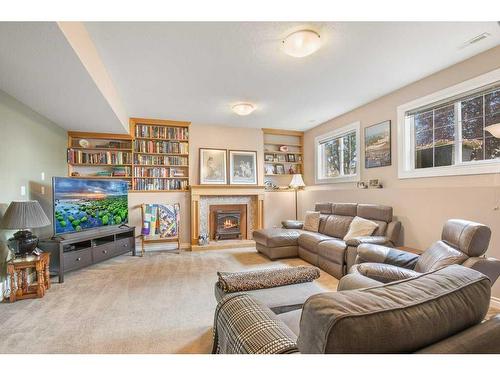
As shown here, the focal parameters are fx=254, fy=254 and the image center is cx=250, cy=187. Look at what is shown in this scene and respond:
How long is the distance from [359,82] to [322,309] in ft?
11.5

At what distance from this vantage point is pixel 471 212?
2.73 m

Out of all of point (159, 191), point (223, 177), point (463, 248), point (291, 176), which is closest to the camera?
point (463, 248)

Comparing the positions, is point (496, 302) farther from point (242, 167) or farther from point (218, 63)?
point (242, 167)

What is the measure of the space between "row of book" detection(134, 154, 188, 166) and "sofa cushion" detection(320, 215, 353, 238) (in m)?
3.13

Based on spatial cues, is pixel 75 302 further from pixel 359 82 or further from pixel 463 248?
pixel 359 82

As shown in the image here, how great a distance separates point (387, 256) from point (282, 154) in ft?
13.4

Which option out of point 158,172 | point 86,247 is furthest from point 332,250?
point 158,172

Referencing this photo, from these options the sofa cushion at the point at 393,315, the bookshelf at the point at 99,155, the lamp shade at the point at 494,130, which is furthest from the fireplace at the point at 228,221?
the sofa cushion at the point at 393,315

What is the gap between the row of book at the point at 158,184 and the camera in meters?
5.13

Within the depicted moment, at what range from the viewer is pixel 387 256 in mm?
2496

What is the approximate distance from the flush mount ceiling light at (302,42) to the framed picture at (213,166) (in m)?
3.36

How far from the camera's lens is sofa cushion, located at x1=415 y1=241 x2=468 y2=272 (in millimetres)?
1925

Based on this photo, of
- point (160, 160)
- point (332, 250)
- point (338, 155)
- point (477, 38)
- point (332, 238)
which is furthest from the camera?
point (160, 160)
